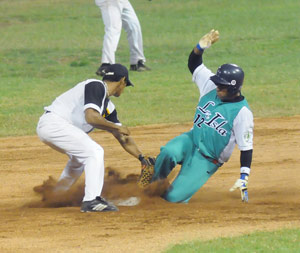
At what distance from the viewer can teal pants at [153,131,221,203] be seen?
30.9 feet

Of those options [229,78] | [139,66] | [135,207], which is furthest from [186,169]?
[139,66]

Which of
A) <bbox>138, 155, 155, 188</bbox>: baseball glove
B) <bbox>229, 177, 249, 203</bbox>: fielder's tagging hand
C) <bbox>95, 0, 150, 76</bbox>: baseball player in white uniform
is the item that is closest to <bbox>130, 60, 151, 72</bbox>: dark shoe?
<bbox>95, 0, 150, 76</bbox>: baseball player in white uniform

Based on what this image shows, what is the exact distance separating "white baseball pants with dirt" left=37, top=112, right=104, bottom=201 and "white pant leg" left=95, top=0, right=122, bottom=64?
881 cm

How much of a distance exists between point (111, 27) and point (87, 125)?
9102mm

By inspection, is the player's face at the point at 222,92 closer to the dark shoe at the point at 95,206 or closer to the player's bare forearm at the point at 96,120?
the player's bare forearm at the point at 96,120

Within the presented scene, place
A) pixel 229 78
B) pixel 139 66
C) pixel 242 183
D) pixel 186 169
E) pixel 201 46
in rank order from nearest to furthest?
pixel 242 183
pixel 229 78
pixel 201 46
pixel 186 169
pixel 139 66

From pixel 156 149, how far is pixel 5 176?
2.37 metres

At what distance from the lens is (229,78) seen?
8.98 metres

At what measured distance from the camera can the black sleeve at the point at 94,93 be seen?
8.78 metres

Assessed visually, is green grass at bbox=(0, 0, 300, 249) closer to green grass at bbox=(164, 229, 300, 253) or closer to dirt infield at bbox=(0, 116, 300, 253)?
green grass at bbox=(164, 229, 300, 253)

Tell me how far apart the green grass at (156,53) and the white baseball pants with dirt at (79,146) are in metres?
Result: 4.91

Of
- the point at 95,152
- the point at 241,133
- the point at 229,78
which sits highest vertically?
the point at 229,78

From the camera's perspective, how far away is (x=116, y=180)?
10.2 metres

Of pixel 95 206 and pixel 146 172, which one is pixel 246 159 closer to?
pixel 146 172
